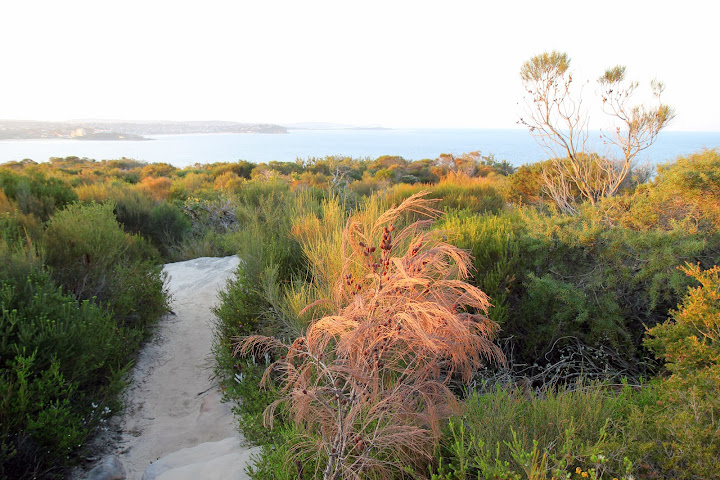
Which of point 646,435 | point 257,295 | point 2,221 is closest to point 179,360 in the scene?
point 257,295

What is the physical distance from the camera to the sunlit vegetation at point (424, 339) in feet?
6.29

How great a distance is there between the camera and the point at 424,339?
1.64 meters

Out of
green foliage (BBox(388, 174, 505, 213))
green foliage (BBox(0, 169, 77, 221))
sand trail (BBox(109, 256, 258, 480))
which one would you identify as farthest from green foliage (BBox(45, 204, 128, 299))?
green foliage (BBox(388, 174, 505, 213))

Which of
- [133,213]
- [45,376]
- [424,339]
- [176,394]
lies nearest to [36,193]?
[133,213]

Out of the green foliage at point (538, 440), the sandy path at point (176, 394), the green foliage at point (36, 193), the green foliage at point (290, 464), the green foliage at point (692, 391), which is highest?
the green foliage at point (36, 193)

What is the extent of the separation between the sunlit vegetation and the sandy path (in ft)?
0.88

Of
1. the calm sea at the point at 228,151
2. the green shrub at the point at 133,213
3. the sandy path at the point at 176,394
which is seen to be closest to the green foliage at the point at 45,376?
the sandy path at the point at 176,394

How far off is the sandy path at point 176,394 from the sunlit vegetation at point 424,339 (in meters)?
0.27

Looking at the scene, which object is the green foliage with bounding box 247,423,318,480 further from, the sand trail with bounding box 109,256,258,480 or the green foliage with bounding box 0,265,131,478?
the green foliage with bounding box 0,265,131,478

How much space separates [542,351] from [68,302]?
4391mm

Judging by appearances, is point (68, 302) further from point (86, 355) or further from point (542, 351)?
point (542, 351)

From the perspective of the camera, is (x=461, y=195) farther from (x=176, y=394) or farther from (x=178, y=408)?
(x=178, y=408)

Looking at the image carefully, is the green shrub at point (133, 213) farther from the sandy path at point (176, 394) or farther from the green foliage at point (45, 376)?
the green foliage at point (45, 376)

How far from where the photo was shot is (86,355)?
319 centimetres
